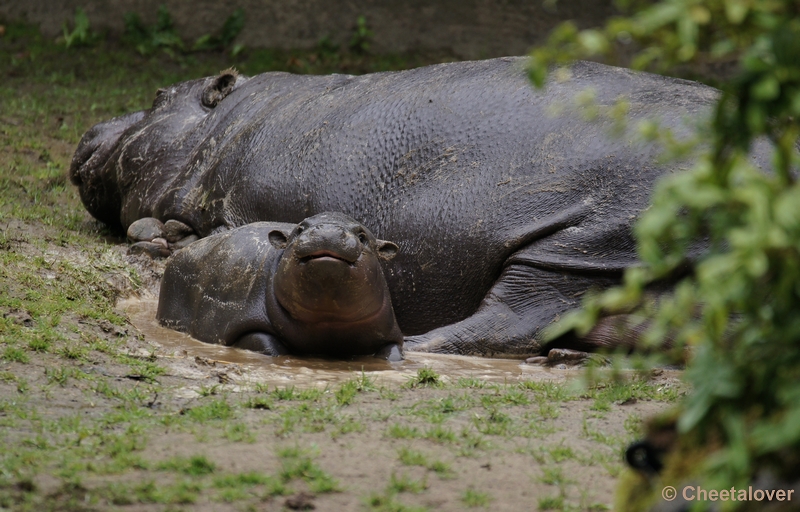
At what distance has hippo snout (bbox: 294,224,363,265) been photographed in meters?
4.99

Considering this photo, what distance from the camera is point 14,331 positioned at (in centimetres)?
464

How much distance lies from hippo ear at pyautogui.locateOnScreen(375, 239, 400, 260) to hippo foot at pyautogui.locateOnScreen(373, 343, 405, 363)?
486 mm

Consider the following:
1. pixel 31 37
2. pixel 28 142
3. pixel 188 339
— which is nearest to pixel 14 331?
pixel 188 339

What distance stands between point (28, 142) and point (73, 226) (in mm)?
2001

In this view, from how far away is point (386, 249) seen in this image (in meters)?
5.46

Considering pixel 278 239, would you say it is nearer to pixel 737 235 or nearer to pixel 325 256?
pixel 325 256

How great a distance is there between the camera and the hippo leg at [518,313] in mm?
5391

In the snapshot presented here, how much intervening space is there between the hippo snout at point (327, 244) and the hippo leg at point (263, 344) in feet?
1.91

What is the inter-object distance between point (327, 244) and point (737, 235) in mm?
3485

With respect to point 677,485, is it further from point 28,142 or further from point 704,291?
point 28,142

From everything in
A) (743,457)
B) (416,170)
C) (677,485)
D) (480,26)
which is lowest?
(677,485)

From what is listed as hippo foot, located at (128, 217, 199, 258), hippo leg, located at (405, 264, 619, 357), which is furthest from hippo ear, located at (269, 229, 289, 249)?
hippo foot, located at (128, 217, 199, 258)

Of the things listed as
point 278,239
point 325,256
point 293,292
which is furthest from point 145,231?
point 325,256

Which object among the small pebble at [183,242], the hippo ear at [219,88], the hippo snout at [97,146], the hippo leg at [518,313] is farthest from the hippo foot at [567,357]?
the hippo snout at [97,146]
